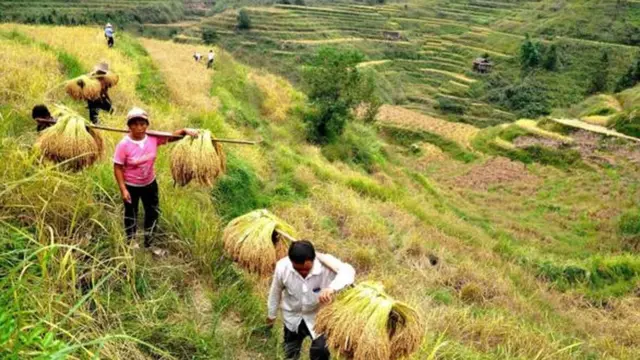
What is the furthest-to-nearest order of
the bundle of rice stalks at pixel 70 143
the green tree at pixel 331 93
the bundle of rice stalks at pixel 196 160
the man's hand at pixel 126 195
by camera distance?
the green tree at pixel 331 93 → the bundle of rice stalks at pixel 196 160 → the man's hand at pixel 126 195 → the bundle of rice stalks at pixel 70 143

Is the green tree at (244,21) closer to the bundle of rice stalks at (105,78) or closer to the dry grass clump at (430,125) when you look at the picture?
the dry grass clump at (430,125)

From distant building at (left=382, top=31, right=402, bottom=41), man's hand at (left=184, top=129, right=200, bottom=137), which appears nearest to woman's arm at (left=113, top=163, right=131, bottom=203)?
man's hand at (left=184, top=129, right=200, bottom=137)

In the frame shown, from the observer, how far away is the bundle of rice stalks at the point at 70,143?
13.3 feet

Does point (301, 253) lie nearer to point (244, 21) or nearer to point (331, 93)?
point (331, 93)

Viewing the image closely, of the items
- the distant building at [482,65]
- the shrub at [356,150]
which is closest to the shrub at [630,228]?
the shrub at [356,150]

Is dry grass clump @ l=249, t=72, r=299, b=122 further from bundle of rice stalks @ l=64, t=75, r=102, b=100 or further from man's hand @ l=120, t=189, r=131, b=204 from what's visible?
man's hand @ l=120, t=189, r=131, b=204

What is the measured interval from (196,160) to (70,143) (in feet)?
3.16

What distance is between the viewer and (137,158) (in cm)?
428

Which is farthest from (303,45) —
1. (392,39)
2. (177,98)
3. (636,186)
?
(177,98)

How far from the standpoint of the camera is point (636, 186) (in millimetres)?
22297

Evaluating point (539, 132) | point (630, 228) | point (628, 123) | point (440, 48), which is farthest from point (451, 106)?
point (630, 228)

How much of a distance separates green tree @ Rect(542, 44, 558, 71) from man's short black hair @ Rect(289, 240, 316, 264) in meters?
55.2

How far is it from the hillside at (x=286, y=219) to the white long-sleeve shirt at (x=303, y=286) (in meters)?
0.45

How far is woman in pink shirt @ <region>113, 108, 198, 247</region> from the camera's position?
4.21m
